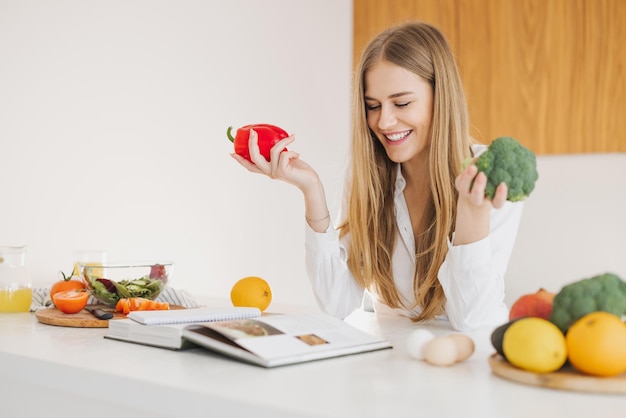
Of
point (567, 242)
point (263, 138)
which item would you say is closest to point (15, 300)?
point (263, 138)

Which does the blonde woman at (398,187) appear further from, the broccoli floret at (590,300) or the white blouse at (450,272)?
the broccoli floret at (590,300)

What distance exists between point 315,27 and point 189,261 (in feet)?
4.50

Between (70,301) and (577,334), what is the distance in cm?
108

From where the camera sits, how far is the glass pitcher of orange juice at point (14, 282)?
5.91 feet

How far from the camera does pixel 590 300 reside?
3.20 feet

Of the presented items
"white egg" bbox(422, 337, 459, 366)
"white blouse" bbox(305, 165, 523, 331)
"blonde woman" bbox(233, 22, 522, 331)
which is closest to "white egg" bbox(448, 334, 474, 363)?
"white egg" bbox(422, 337, 459, 366)

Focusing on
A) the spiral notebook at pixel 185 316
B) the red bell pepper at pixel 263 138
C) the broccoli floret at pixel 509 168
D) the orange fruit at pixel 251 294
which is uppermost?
the red bell pepper at pixel 263 138

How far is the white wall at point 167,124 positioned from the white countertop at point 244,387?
1080mm

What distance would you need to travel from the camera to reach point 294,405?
2.83 ft

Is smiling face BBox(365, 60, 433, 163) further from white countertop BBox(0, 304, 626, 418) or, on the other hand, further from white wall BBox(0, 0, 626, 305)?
white countertop BBox(0, 304, 626, 418)

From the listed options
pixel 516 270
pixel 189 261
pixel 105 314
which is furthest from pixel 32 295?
pixel 516 270

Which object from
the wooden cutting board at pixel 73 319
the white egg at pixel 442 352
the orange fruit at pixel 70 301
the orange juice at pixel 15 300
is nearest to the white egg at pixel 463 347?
the white egg at pixel 442 352

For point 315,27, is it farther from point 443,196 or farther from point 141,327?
point 141,327

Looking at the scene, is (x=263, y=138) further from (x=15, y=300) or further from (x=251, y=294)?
(x=15, y=300)
